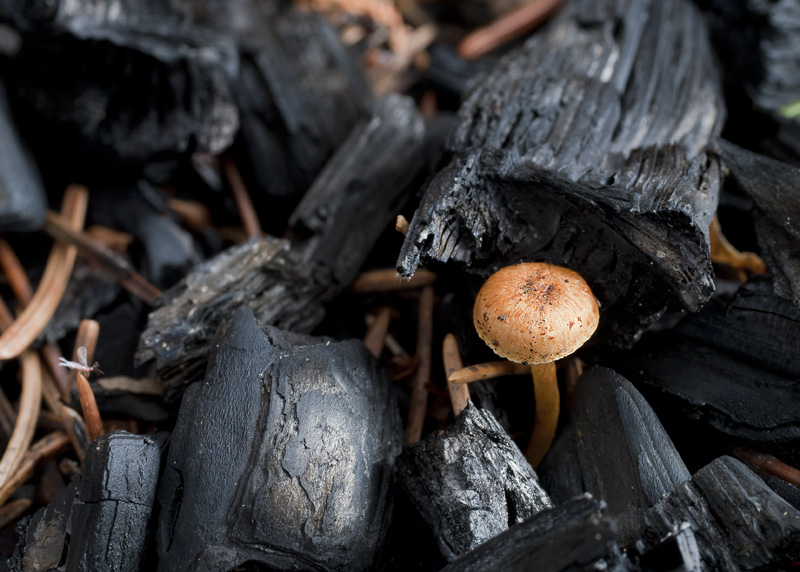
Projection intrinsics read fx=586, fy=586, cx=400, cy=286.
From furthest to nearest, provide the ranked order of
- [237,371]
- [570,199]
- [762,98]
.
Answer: [762,98]
[570,199]
[237,371]

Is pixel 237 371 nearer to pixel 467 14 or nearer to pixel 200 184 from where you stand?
pixel 200 184

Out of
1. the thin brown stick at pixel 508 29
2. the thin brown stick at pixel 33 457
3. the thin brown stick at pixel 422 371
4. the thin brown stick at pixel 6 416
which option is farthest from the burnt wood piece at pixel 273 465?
the thin brown stick at pixel 508 29

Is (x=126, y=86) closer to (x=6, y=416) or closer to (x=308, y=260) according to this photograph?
(x=308, y=260)

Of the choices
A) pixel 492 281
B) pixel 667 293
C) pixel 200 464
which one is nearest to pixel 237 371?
pixel 200 464

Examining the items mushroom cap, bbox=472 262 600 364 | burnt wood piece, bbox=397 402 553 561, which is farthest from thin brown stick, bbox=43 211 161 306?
mushroom cap, bbox=472 262 600 364

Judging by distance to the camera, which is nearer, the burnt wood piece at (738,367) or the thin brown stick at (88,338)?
the burnt wood piece at (738,367)

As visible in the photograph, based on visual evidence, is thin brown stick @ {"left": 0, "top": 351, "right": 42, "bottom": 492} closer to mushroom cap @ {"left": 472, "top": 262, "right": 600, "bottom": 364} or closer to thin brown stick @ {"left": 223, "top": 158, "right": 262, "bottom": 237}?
thin brown stick @ {"left": 223, "top": 158, "right": 262, "bottom": 237}

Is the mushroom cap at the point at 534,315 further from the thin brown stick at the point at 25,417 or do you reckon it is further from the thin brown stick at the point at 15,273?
the thin brown stick at the point at 15,273

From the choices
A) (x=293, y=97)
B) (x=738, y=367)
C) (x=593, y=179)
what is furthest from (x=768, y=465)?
(x=293, y=97)
